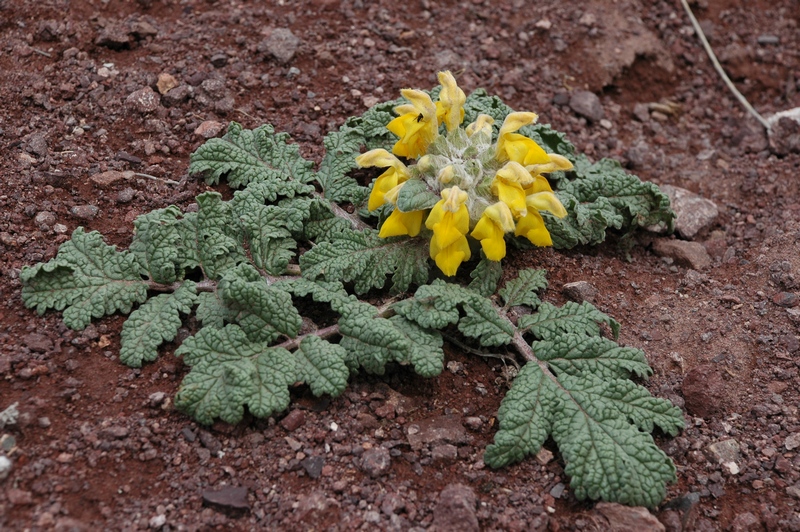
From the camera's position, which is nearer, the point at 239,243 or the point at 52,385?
the point at 52,385

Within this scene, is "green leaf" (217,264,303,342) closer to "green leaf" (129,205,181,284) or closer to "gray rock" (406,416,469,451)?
"green leaf" (129,205,181,284)

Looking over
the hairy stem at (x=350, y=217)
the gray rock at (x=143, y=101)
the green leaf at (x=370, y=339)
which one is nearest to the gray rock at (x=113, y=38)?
the gray rock at (x=143, y=101)

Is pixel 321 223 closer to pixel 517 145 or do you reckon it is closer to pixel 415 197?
pixel 415 197

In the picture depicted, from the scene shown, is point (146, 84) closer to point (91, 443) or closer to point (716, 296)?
point (91, 443)

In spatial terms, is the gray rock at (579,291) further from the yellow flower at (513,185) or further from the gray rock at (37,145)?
the gray rock at (37,145)

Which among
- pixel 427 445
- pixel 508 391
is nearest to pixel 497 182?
pixel 508 391

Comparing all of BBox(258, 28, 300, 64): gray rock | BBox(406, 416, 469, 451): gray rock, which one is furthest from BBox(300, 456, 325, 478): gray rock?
BBox(258, 28, 300, 64): gray rock
